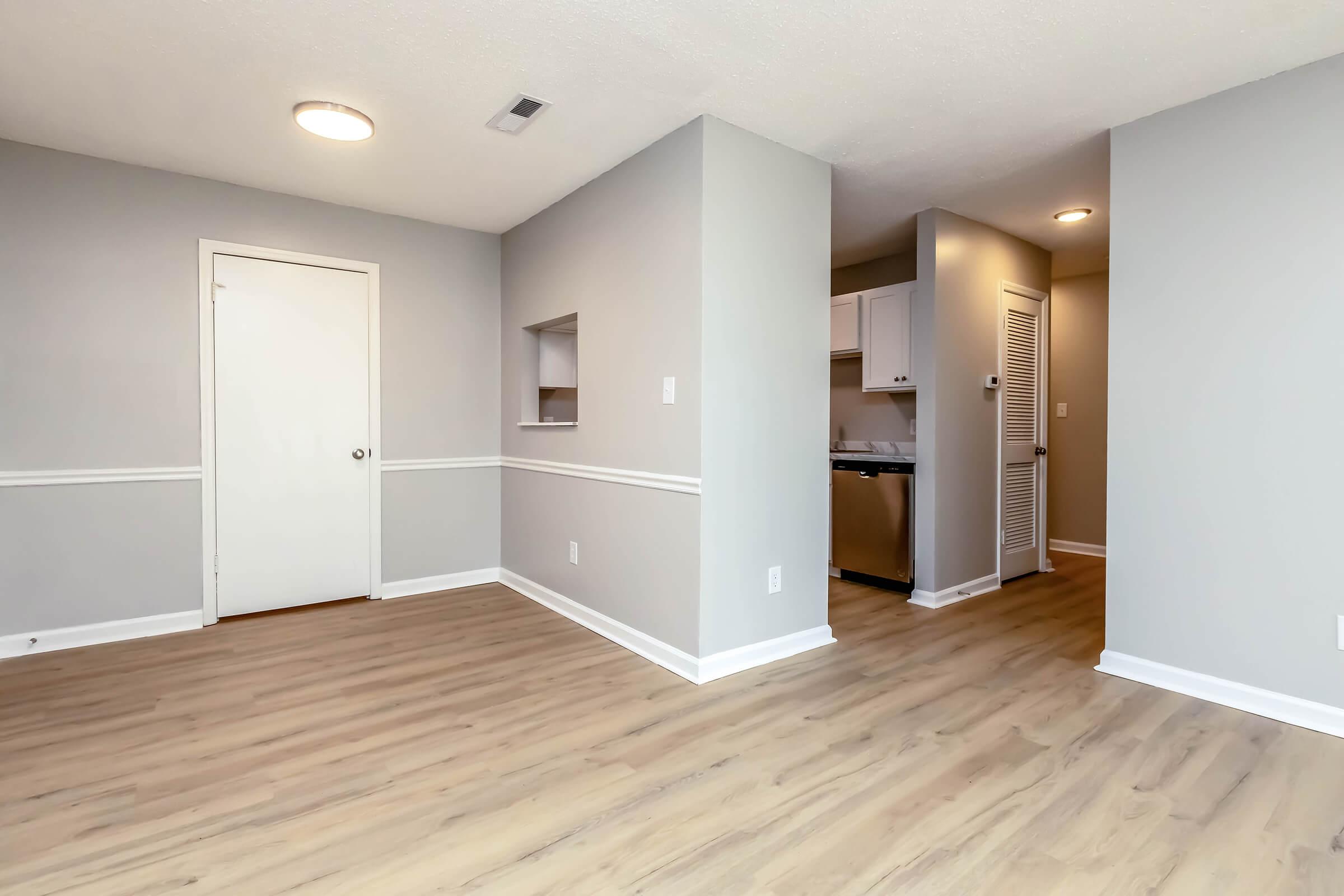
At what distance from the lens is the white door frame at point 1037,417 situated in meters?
4.48

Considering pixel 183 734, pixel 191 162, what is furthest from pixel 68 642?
pixel 191 162

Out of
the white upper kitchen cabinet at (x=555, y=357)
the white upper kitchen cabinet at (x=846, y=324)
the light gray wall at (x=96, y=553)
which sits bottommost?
the light gray wall at (x=96, y=553)

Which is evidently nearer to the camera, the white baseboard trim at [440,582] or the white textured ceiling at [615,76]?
the white textured ceiling at [615,76]

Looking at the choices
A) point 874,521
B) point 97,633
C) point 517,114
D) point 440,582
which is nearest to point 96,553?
point 97,633

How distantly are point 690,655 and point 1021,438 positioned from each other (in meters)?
3.20

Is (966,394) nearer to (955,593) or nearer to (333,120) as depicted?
(955,593)

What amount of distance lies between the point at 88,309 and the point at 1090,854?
4.63 m

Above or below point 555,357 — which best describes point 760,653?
below

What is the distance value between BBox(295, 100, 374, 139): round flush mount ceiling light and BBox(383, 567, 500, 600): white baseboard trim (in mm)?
2623

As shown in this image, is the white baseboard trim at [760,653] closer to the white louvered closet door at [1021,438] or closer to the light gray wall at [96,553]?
the white louvered closet door at [1021,438]

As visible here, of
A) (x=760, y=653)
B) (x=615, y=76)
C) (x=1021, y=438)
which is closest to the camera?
(x=615, y=76)

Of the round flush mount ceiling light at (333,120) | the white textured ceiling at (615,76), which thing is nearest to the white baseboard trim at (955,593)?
the white textured ceiling at (615,76)

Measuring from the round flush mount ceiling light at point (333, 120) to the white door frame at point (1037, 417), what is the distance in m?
3.89

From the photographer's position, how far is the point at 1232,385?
8.32 feet
